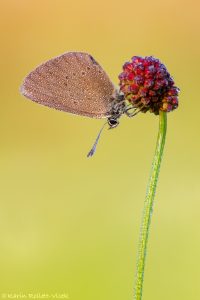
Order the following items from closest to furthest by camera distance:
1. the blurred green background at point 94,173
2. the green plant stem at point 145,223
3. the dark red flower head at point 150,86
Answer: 1. the green plant stem at point 145,223
2. the dark red flower head at point 150,86
3. the blurred green background at point 94,173

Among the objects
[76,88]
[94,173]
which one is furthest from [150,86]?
[94,173]

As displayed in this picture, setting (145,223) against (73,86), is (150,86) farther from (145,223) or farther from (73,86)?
(145,223)

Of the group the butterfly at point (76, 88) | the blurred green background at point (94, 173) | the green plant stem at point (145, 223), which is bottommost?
the green plant stem at point (145, 223)

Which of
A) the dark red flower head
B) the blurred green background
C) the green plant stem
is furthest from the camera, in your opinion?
the blurred green background

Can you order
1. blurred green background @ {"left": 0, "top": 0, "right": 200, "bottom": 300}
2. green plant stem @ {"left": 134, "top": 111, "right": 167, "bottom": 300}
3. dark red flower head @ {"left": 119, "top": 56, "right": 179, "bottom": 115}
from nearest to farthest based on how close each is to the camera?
1. green plant stem @ {"left": 134, "top": 111, "right": 167, "bottom": 300}
2. dark red flower head @ {"left": 119, "top": 56, "right": 179, "bottom": 115}
3. blurred green background @ {"left": 0, "top": 0, "right": 200, "bottom": 300}

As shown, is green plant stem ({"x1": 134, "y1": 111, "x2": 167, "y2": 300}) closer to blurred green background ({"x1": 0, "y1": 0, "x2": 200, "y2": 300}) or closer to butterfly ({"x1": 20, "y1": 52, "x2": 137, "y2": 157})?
butterfly ({"x1": 20, "y1": 52, "x2": 137, "y2": 157})

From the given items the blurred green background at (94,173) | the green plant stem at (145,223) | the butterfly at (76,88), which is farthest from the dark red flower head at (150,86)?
the blurred green background at (94,173)

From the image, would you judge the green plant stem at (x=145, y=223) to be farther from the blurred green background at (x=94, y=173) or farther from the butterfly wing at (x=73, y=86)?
the blurred green background at (x=94, y=173)

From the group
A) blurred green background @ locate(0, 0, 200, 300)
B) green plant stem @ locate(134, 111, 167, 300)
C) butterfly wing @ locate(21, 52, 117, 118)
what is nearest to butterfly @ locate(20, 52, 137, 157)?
butterfly wing @ locate(21, 52, 117, 118)
